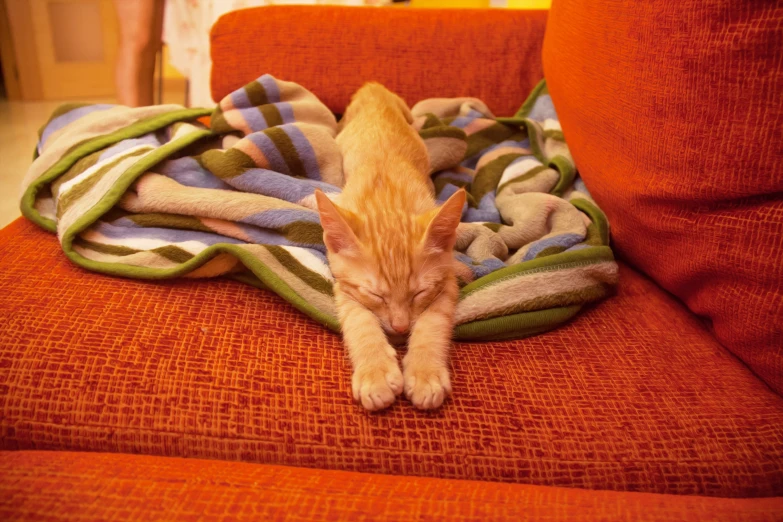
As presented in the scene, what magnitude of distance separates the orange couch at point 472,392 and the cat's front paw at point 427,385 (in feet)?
0.08

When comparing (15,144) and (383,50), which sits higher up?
(383,50)

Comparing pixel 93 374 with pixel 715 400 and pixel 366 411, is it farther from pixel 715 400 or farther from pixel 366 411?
pixel 715 400

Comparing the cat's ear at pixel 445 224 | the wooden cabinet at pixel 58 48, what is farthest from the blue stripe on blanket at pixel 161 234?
the wooden cabinet at pixel 58 48

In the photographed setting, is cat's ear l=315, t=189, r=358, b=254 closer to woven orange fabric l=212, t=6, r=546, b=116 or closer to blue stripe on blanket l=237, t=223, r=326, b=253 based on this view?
blue stripe on blanket l=237, t=223, r=326, b=253

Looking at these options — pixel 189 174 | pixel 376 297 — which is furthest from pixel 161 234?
pixel 376 297

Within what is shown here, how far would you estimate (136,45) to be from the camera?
2.25 metres

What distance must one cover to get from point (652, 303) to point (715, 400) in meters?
0.30

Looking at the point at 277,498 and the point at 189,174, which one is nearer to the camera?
the point at 277,498

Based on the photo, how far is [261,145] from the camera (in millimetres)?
1256

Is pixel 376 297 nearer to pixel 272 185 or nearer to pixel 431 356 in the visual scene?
pixel 431 356

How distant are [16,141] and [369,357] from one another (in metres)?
3.20

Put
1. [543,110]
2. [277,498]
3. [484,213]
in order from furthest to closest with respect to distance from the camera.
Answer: [543,110] → [484,213] → [277,498]

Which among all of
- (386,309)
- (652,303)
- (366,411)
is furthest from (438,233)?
(652,303)

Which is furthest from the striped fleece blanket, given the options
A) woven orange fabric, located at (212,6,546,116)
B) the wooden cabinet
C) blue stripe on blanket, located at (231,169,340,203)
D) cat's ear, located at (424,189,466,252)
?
the wooden cabinet
